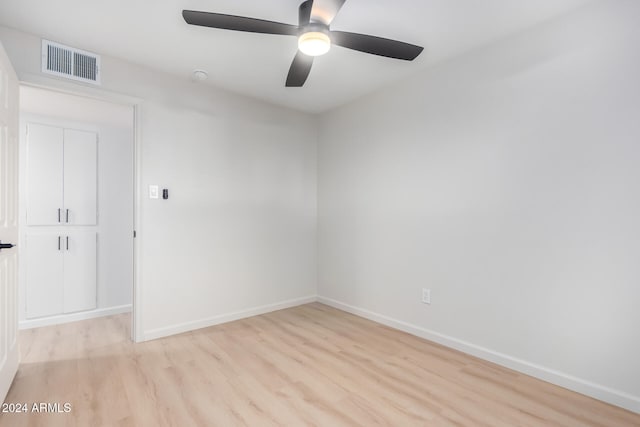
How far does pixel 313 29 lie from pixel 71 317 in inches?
141

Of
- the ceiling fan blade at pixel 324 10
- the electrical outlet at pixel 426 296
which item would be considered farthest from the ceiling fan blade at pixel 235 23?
the electrical outlet at pixel 426 296

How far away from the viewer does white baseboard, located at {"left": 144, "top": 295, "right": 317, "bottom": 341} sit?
2830 millimetres

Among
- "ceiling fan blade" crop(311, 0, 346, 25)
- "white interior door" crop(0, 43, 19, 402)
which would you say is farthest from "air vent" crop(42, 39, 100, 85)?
"ceiling fan blade" crop(311, 0, 346, 25)

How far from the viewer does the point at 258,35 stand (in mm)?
2275

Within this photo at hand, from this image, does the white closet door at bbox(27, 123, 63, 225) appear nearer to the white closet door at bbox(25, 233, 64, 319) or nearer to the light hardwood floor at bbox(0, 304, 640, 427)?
the white closet door at bbox(25, 233, 64, 319)

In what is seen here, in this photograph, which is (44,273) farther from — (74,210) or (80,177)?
(80,177)

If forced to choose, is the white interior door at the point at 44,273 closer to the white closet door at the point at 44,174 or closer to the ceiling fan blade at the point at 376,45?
the white closet door at the point at 44,174

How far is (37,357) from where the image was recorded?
2.43 meters

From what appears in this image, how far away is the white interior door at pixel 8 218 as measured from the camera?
1826mm

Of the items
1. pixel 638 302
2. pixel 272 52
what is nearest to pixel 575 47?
pixel 638 302

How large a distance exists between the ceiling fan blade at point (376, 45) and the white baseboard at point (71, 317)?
3.55m

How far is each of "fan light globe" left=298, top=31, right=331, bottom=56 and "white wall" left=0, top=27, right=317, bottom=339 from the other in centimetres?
161

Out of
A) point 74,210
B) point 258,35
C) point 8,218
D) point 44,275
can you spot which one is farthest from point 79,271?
point 258,35

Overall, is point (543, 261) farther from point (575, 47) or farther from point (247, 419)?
point (247, 419)
